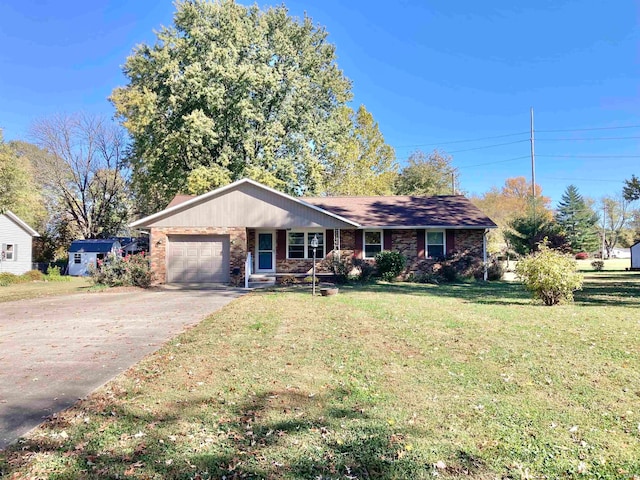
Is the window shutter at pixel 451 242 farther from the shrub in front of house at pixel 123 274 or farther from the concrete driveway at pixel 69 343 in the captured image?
the shrub in front of house at pixel 123 274

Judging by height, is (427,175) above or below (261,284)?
above

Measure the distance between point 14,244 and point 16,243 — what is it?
0.53 ft

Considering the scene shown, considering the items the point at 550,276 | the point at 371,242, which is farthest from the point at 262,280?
the point at 550,276

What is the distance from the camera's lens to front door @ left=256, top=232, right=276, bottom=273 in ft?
64.2

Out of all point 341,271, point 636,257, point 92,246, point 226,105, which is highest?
point 226,105

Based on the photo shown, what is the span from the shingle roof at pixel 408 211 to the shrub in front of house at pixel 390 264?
1.70 metres

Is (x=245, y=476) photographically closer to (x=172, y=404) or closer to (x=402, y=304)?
(x=172, y=404)

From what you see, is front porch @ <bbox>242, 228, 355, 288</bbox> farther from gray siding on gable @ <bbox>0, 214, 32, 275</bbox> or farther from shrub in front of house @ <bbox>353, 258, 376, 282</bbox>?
gray siding on gable @ <bbox>0, 214, 32, 275</bbox>

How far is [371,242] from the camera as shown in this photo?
64.4ft

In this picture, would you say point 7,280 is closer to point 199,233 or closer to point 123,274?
point 123,274

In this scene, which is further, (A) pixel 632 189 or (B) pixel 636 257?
(B) pixel 636 257

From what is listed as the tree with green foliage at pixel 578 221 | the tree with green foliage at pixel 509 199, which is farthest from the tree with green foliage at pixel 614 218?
the tree with green foliage at pixel 578 221

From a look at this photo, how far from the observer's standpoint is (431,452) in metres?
3.05

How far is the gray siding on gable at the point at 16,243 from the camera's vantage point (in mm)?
27891
